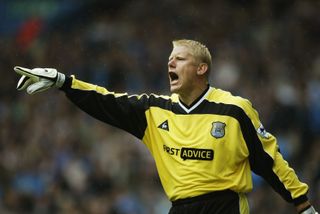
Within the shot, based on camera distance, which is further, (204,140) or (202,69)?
(202,69)

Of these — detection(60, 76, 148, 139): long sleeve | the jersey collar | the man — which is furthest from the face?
detection(60, 76, 148, 139): long sleeve

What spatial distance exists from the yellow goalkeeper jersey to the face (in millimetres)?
134

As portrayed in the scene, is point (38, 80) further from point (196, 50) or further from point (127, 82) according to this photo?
point (127, 82)

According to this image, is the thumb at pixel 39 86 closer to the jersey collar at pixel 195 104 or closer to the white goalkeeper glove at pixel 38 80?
the white goalkeeper glove at pixel 38 80

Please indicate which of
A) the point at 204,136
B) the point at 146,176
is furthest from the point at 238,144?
the point at 146,176

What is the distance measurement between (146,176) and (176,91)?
19.5 ft

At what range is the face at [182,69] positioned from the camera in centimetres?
716

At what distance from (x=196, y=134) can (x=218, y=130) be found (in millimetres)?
166

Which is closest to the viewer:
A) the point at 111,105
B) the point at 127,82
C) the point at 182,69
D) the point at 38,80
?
the point at 38,80

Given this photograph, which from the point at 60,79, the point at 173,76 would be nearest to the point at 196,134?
the point at 173,76

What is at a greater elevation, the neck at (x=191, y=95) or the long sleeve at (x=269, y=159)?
the neck at (x=191, y=95)

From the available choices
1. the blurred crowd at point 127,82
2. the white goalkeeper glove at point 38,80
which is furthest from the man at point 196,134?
the blurred crowd at point 127,82

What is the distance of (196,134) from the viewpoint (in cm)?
703

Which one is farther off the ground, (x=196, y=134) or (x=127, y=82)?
(x=127, y=82)
